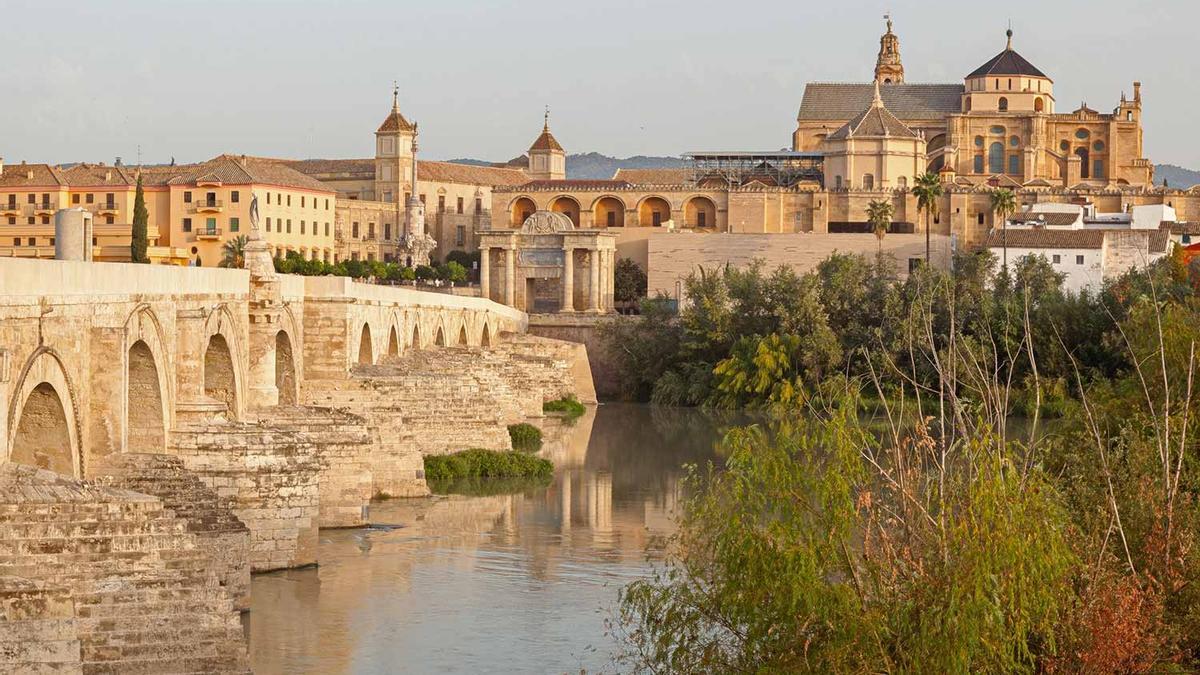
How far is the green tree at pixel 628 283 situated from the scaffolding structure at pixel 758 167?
31.1ft

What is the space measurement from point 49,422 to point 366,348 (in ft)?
57.7

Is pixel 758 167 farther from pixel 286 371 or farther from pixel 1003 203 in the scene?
pixel 286 371

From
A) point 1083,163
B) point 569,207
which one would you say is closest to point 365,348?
point 569,207

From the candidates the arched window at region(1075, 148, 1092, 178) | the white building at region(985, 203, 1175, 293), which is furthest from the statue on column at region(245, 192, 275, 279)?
the arched window at region(1075, 148, 1092, 178)

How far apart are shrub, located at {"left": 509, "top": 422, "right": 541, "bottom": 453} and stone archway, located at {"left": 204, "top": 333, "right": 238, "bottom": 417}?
15577 millimetres

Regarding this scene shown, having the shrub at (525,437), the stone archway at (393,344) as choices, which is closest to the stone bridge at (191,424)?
the stone archway at (393,344)

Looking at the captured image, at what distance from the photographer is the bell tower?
3777 inches

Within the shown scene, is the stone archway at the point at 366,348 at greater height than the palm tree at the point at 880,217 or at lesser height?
lesser

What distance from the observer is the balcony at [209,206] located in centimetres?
7156

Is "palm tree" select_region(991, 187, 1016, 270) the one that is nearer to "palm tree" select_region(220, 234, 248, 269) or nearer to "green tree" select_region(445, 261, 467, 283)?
"green tree" select_region(445, 261, 467, 283)

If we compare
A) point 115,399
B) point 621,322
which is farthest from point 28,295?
point 621,322

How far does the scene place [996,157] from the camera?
278ft

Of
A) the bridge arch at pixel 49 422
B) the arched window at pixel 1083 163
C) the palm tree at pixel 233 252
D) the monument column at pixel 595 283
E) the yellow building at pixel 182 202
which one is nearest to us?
the bridge arch at pixel 49 422

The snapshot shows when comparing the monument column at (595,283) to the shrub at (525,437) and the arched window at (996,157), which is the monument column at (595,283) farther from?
the shrub at (525,437)
